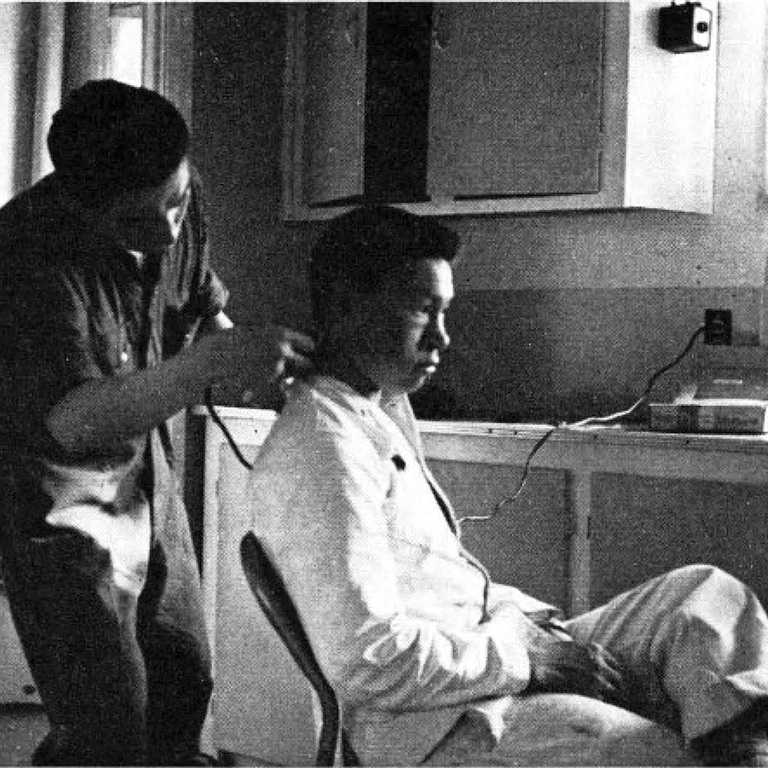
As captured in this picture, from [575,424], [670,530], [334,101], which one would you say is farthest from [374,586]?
[334,101]

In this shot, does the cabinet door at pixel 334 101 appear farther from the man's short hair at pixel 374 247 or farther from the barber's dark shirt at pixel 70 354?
the man's short hair at pixel 374 247

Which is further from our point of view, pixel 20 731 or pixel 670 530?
pixel 20 731

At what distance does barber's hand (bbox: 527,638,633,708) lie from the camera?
1790 mm

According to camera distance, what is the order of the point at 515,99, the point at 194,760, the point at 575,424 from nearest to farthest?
the point at 194,760 → the point at 575,424 → the point at 515,99

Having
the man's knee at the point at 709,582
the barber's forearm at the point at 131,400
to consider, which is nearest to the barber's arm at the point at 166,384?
the barber's forearm at the point at 131,400

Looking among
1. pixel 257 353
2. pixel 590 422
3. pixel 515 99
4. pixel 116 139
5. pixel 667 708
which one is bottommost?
pixel 667 708

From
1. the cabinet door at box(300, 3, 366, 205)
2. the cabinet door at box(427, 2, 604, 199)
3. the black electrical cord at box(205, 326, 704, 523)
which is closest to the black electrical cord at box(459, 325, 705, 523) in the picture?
the black electrical cord at box(205, 326, 704, 523)

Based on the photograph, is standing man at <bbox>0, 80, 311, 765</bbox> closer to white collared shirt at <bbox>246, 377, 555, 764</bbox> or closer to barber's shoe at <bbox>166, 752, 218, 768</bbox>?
barber's shoe at <bbox>166, 752, 218, 768</bbox>

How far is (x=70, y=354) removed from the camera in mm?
1864

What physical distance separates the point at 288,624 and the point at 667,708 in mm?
592

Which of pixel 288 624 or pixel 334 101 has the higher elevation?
pixel 334 101

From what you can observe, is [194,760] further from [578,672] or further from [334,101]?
[334,101]

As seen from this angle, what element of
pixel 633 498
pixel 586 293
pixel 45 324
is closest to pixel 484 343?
pixel 586 293

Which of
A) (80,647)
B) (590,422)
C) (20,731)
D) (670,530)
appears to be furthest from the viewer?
(20,731)
